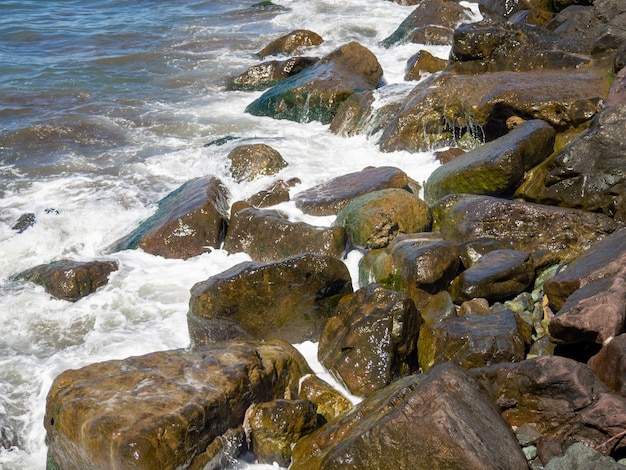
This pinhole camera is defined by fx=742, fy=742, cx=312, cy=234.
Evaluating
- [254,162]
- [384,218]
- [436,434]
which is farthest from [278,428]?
[254,162]

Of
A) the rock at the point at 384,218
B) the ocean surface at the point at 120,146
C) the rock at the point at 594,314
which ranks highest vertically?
the rock at the point at 594,314

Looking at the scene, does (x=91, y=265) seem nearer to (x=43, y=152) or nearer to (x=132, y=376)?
(x=132, y=376)

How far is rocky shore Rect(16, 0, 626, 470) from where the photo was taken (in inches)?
181

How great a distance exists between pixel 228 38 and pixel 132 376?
53.4 ft

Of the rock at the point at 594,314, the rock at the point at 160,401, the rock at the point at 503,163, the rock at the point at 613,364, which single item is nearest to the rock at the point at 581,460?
the rock at the point at 613,364

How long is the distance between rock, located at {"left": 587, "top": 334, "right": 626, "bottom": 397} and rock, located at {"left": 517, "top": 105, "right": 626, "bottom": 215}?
282 cm

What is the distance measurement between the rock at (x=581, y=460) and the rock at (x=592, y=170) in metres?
3.75

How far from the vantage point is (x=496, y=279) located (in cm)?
642

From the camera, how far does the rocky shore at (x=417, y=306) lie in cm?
459

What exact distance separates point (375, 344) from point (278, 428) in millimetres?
1109

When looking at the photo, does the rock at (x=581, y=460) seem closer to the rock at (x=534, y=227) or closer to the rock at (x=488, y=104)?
the rock at (x=534, y=227)

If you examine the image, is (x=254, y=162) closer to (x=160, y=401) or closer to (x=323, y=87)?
(x=323, y=87)

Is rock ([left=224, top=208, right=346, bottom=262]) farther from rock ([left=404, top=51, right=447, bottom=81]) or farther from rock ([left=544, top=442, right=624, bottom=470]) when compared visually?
rock ([left=404, top=51, right=447, bottom=81])

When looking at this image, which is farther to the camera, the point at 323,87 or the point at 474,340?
the point at 323,87
